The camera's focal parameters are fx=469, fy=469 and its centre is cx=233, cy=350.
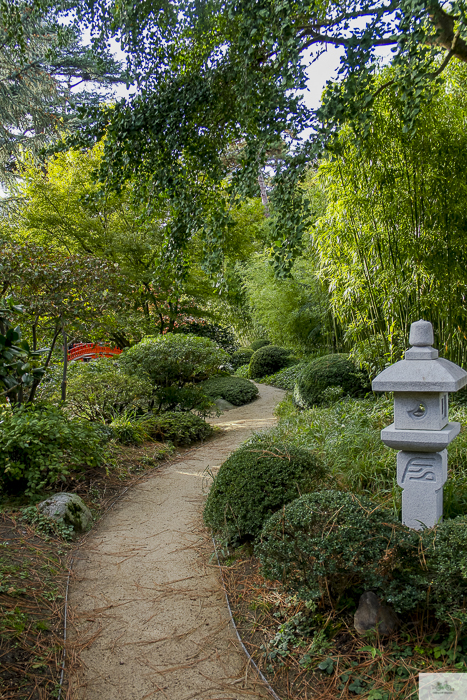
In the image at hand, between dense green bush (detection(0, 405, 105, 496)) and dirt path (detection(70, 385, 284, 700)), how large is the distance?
1.67 ft

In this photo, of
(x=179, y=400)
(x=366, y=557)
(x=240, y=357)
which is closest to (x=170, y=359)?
(x=179, y=400)

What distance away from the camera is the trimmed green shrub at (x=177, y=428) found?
537 centimetres

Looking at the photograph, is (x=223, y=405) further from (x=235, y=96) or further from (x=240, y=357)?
(x=240, y=357)

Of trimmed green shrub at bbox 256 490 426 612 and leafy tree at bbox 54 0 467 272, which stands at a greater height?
leafy tree at bbox 54 0 467 272

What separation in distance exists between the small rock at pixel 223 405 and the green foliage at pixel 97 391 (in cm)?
214

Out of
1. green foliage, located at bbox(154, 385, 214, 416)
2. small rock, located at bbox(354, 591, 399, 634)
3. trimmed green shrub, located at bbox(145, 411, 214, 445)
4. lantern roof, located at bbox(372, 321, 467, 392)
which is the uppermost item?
lantern roof, located at bbox(372, 321, 467, 392)

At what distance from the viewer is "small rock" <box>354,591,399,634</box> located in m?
1.89

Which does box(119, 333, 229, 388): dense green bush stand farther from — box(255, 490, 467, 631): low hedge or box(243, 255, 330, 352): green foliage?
box(255, 490, 467, 631): low hedge

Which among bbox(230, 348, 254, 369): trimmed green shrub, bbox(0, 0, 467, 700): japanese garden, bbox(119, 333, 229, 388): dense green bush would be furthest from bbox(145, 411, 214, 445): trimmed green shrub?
bbox(230, 348, 254, 369): trimmed green shrub

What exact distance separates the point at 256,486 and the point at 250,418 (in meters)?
4.23

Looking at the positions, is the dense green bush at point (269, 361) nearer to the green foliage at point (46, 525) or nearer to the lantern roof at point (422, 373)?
the green foliage at point (46, 525)

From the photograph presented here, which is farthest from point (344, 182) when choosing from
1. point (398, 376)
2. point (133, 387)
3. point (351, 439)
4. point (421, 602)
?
point (421, 602)

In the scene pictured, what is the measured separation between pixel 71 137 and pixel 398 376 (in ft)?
9.96

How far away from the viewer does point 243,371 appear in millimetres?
12625
